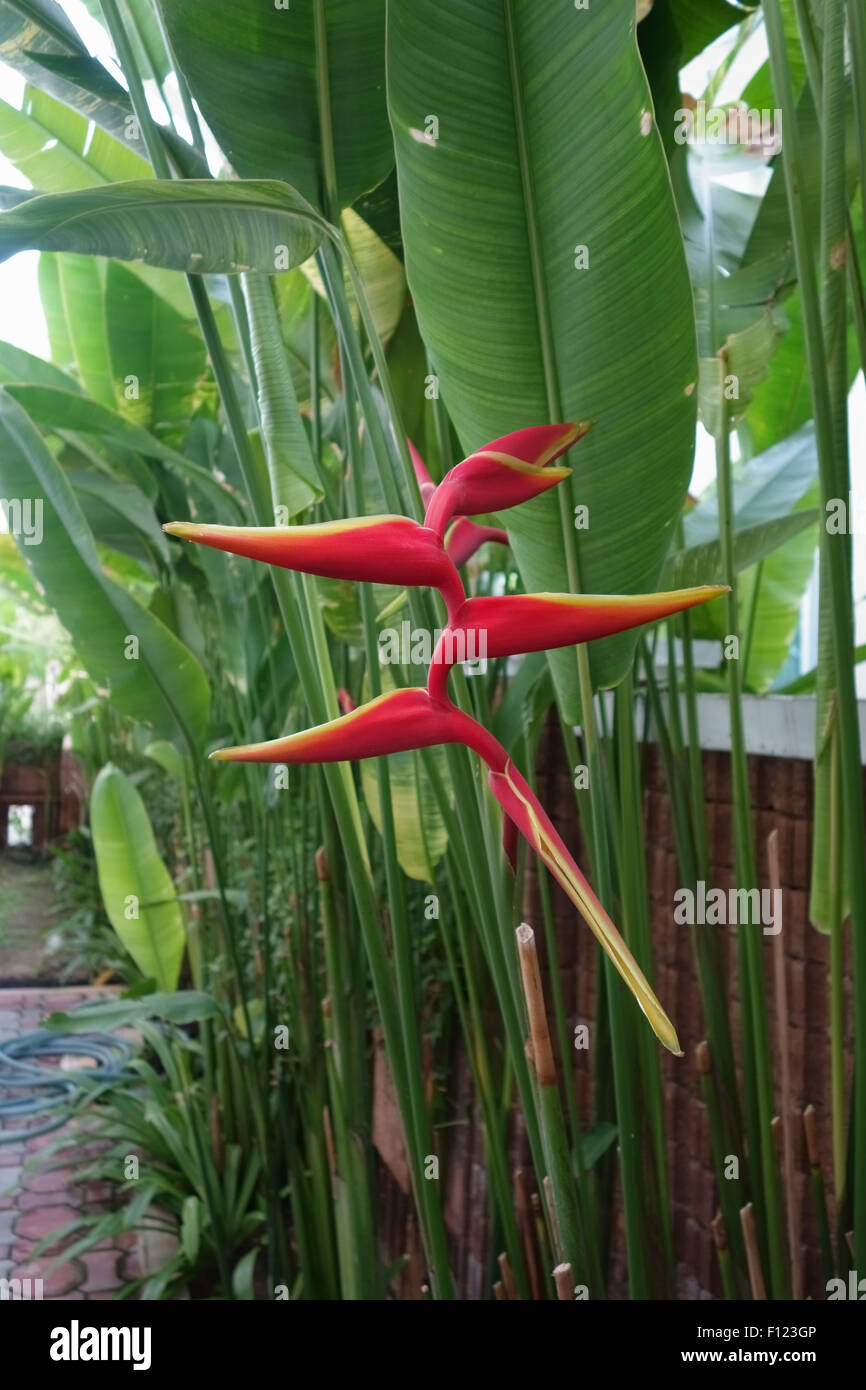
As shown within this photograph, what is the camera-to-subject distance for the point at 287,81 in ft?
1.55

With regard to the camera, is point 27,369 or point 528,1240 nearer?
point 528,1240

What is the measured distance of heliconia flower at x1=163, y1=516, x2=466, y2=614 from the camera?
0.25 metres

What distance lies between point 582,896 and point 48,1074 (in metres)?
1.52

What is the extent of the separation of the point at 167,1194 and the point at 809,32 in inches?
63.8

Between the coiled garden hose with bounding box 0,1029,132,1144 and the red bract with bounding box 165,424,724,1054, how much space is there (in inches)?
56.1

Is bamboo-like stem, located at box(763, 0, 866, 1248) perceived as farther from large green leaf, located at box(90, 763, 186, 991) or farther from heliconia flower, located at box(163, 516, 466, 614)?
large green leaf, located at box(90, 763, 186, 991)

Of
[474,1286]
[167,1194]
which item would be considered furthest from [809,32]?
[167,1194]

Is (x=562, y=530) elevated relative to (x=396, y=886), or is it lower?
elevated

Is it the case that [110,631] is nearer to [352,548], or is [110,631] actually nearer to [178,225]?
[178,225]

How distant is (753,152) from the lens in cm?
88

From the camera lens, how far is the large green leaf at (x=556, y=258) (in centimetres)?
37
